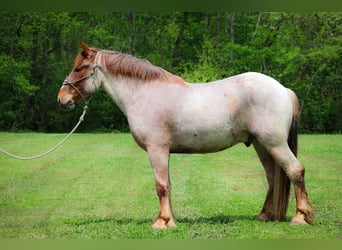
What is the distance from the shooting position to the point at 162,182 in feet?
17.8

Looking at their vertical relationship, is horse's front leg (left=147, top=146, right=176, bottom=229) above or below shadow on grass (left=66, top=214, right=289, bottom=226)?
above

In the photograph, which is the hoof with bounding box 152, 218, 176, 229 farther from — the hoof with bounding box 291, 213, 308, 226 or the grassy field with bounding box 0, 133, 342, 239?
the hoof with bounding box 291, 213, 308, 226

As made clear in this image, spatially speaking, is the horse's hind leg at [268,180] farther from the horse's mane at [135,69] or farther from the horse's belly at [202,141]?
the horse's mane at [135,69]

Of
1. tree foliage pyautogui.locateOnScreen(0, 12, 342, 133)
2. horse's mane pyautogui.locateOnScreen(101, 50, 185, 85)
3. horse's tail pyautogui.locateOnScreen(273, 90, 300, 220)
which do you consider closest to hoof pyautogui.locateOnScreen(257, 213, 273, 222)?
horse's tail pyautogui.locateOnScreen(273, 90, 300, 220)

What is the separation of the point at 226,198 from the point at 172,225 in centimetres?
197

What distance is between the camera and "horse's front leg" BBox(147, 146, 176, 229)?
5.41m

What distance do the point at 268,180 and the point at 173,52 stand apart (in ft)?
18.0

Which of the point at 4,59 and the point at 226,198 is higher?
the point at 4,59

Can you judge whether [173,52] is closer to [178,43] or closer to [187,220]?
[178,43]

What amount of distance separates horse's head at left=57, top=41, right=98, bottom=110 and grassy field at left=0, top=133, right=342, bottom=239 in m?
1.25

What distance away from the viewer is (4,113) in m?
10.2
